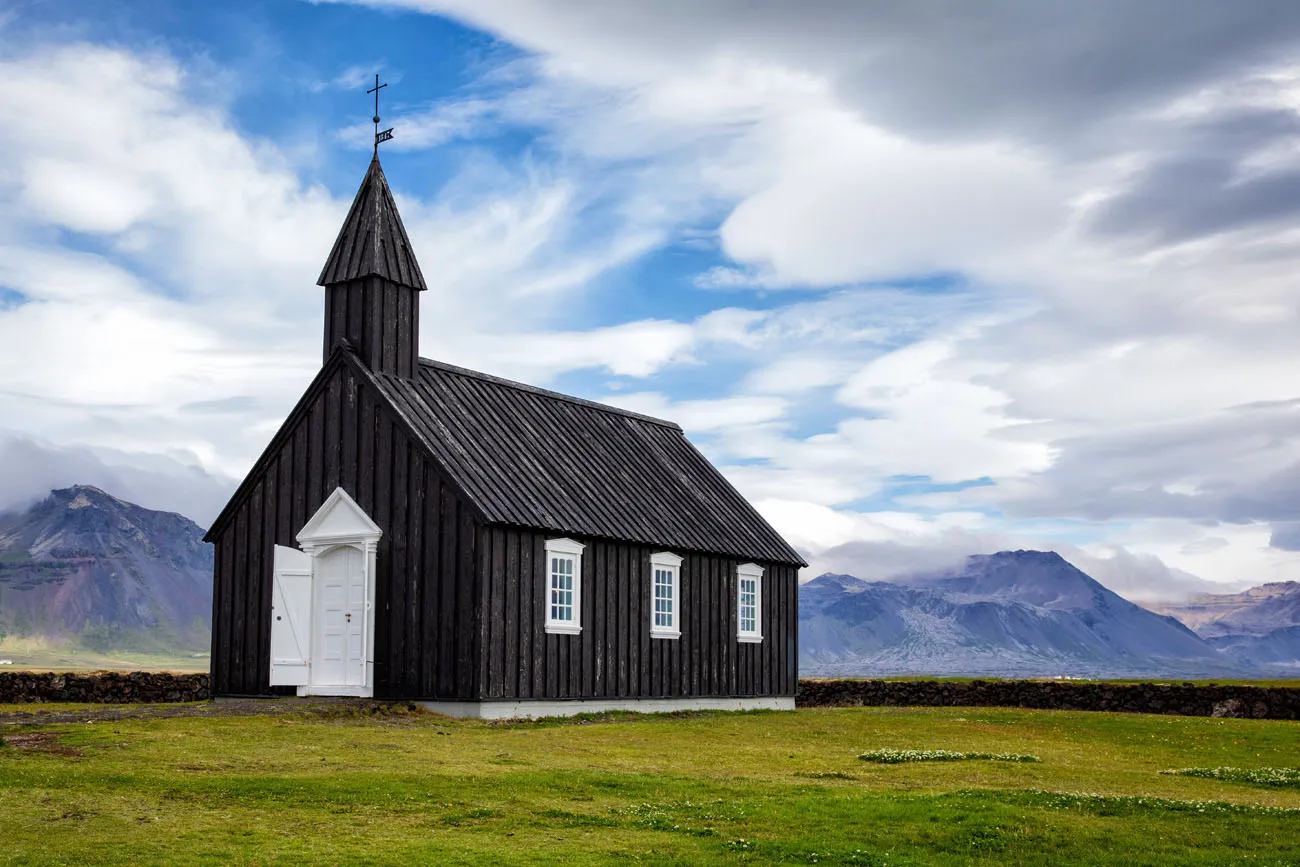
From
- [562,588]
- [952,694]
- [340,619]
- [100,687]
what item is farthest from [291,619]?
[952,694]

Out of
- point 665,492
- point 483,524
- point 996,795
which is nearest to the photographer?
point 996,795

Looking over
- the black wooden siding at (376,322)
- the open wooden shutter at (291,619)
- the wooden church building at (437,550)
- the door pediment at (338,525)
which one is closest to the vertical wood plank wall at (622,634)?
the wooden church building at (437,550)

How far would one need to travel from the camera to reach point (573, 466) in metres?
30.8

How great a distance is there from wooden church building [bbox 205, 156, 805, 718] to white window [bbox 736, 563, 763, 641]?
0.79 metres

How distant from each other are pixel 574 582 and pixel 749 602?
Answer: 8.00m

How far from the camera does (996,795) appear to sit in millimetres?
15945

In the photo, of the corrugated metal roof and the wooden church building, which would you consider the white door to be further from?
the corrugated metal roof

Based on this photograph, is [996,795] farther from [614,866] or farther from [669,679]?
[669,679]

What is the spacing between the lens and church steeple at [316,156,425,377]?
28.1m

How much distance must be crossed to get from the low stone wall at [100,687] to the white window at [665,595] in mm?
12322

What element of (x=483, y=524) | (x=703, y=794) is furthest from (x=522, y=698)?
(x=703, y=794)

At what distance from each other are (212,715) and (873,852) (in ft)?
42.6

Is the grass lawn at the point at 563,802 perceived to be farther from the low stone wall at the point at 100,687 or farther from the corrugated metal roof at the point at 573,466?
the low stone wall at the point at 100,687

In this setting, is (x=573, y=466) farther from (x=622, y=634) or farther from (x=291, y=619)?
(x=291, y=619)
